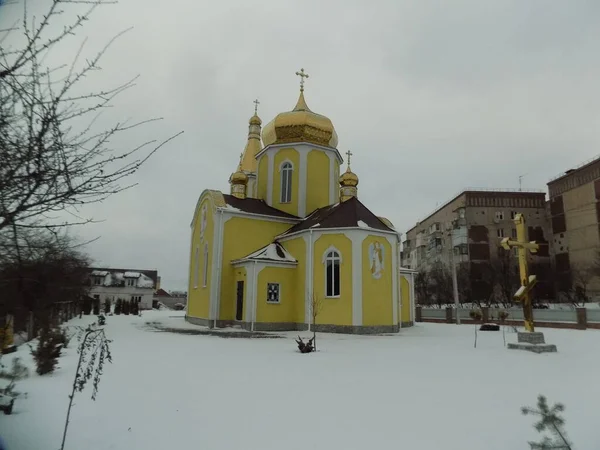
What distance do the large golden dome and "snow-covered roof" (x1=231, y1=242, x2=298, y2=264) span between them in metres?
6.75

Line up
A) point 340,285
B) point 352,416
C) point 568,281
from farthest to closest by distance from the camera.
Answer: point 568,281 < point 340,285 < point 352,416

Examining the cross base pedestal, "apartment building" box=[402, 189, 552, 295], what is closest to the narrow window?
the cross base pedestal

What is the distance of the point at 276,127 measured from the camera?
23.4 meters

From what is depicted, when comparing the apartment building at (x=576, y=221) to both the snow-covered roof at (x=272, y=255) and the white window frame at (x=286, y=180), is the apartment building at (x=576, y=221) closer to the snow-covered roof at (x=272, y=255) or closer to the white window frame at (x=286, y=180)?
the white window frame at (x=286, y=180)

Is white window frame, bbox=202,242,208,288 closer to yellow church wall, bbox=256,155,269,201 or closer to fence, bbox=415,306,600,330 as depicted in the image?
yellow church wall, bbox=256,155,269,201

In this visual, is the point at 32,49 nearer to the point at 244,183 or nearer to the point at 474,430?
the point at 474,430

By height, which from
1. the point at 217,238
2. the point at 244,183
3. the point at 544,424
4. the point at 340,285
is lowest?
the point at 544,424

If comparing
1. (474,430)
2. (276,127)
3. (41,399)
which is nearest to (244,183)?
(276,127)

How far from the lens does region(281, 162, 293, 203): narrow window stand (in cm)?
2331

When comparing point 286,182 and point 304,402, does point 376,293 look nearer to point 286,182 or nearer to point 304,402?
point 286,182

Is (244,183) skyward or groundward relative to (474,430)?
skyward

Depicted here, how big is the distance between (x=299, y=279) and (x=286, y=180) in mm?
6852

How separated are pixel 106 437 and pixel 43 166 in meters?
3.08

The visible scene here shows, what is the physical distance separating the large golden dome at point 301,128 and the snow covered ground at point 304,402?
15.5 metres
